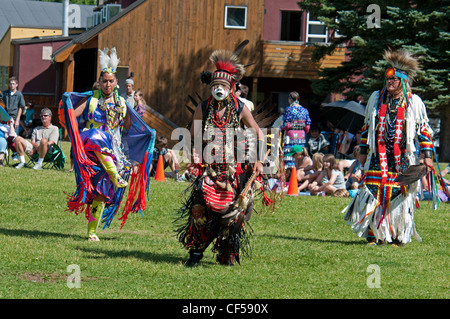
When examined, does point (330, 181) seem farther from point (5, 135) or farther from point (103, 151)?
point (5, 135)

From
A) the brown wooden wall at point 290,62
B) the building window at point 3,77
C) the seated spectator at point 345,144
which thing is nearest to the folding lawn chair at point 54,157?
the seated spectator at point 345,144

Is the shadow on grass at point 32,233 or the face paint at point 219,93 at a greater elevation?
the face paint at point 219,93

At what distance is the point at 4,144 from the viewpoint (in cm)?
1538

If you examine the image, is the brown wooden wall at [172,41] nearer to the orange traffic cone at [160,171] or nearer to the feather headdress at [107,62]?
the orange traffic cone at [160,171]

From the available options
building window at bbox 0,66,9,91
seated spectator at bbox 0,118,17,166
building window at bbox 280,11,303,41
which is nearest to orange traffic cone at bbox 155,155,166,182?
seated spectator at bbox 0,118,17,166

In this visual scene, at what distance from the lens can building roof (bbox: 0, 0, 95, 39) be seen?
47.3 meters

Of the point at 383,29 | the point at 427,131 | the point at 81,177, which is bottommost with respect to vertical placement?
the point at 81,177

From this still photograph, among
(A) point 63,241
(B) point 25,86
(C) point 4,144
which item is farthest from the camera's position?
(B) point 25,86

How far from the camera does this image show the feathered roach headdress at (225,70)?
280 inches

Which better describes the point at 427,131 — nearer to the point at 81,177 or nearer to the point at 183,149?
the point at 183,149

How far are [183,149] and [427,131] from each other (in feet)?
9.87

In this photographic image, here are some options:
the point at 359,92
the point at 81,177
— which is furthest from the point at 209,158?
the point at 359,92

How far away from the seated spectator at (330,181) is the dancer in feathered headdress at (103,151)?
4.99 m

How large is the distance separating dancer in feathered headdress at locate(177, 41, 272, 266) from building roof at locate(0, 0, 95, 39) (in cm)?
4136
